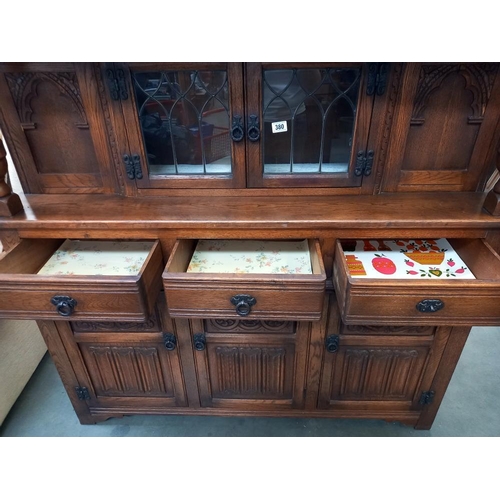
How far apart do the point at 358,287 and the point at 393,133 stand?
474 millimetres

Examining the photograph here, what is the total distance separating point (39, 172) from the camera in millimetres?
1155

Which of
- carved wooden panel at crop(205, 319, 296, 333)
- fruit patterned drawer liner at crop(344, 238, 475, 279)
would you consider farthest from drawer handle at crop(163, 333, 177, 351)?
fruit patterned drawer liner at crop(344, 238, 475, 279)

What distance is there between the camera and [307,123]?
42.8 inches

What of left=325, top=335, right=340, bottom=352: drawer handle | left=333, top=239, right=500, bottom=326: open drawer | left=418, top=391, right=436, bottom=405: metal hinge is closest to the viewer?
left=333, top=239, right=500, bottom=326: open drawer

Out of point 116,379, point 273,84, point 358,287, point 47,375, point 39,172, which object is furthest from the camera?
point 47,375

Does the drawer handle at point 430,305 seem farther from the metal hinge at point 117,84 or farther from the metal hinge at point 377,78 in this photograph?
the metal hinge at point 117,84

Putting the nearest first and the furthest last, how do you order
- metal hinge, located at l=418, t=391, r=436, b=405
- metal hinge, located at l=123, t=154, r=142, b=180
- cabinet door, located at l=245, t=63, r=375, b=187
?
cabinet door, located at l=245, t=63, r=375, b=187 < metal hinge, located at l=123, t=154, r=142, b=180 < metal hinge, located at l=418, t=391, r=436, b=405

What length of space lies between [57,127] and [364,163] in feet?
3.00

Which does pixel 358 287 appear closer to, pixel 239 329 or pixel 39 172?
pixel 239 329

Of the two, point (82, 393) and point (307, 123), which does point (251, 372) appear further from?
point (307, 123)

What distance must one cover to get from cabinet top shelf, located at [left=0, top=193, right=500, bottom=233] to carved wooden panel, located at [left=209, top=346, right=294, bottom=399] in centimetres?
47

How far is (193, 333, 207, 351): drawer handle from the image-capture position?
3.99 ft

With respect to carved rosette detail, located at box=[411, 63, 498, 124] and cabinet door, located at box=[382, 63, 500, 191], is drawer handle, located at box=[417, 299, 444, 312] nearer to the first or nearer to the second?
cabinet door, located at box=[382, 63, 500, 191]

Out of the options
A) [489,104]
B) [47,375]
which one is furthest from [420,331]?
[47,375]
